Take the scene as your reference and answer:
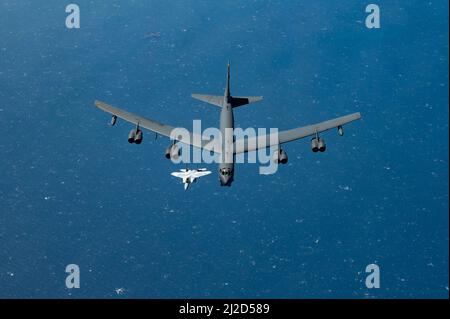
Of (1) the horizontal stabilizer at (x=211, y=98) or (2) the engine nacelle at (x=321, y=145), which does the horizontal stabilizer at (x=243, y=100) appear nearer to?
(1) the horizontal stabilizer at (x=211, y=98)

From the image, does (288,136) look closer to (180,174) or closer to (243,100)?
(243,100)

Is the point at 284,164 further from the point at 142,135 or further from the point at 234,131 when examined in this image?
the point at 142,135

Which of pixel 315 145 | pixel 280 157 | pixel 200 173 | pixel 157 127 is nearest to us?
pixel 280 157

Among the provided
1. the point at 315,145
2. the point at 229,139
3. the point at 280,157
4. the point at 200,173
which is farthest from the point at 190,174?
the point at 315,145

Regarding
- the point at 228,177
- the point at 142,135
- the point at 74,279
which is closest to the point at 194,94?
the point at 142,135

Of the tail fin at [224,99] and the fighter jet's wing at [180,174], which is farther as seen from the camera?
the tail fin at [224,99]

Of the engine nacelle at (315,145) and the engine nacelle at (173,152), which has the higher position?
the engine nacelle at (315,145)

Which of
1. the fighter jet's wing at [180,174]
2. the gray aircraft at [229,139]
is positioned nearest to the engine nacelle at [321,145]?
the gray aircraft at [229,139]

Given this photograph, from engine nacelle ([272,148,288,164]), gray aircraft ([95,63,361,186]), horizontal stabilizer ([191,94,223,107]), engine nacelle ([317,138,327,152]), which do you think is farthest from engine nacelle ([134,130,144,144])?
engine nacelle ([317,138,327,152])
